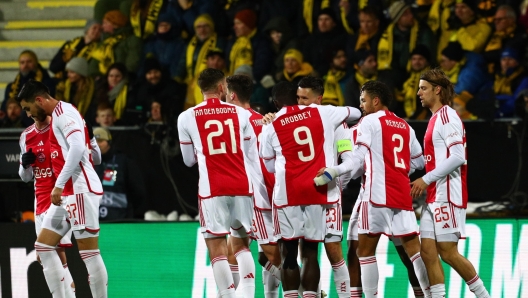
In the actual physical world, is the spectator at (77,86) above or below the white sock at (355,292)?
above

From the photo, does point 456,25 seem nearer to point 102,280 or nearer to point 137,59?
point 137,59

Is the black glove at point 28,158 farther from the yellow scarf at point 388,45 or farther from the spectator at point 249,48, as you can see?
the yellow scarf at point 388,45

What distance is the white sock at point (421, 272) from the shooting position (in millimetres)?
8820

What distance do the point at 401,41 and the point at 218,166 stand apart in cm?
521

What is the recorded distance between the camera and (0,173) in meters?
11.7

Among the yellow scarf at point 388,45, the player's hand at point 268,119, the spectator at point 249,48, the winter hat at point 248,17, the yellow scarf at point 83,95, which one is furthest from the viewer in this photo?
the yellow scarf at point 83,95

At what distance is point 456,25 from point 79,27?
6832mm

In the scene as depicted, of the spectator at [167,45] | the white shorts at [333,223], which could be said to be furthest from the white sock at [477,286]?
the spectator at [167,45]

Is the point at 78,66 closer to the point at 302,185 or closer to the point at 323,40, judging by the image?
the point at 323,40

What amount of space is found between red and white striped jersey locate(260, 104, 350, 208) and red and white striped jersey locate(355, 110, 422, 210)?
309 millimetres

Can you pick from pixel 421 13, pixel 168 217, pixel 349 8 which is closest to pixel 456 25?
pixel 421 13

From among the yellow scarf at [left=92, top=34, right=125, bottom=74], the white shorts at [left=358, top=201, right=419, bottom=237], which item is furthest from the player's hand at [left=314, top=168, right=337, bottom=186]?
the yellow scarf at [left=92, top=34, right=125, bottom=74]

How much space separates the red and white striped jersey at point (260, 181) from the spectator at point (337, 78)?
352 centimetres

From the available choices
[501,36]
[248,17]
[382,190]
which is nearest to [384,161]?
[382,190]
